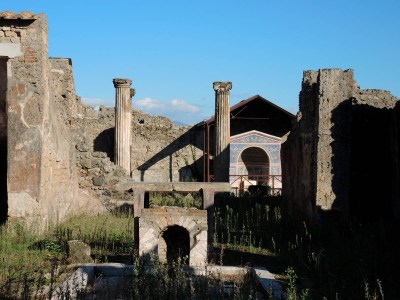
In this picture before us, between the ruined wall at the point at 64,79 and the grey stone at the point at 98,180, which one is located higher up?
the ruined wall at the point at 64,79

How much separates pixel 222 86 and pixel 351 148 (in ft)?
30.5

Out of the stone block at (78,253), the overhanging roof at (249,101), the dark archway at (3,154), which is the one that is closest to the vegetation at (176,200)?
the dark archway at (3,154)

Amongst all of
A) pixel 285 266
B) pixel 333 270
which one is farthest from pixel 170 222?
pixel 333 270

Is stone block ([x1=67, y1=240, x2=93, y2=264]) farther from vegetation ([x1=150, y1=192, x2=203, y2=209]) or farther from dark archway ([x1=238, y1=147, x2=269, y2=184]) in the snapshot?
dark archway ([x1=238, y1=147, x2=269, y2=184])

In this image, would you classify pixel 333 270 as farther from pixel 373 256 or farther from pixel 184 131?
pixel 184 131

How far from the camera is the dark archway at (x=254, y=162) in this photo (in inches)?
1059

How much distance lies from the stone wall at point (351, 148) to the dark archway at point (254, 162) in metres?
16.4

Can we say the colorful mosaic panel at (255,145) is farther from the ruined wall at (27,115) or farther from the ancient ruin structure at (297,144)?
the ruined wall at (27,115)

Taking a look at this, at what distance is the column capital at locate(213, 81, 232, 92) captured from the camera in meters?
19.1

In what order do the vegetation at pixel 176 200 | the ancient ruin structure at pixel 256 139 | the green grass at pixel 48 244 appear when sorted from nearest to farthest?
the green grass at pixel 48 244 → the vegetation at pixel 176 200 → the ancient ruin structure at pixel 256 139

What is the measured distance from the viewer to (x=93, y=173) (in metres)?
14.4

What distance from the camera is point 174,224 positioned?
25.4ft

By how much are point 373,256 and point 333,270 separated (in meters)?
0.73

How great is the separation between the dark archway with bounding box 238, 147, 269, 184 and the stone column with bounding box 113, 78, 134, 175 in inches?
293
